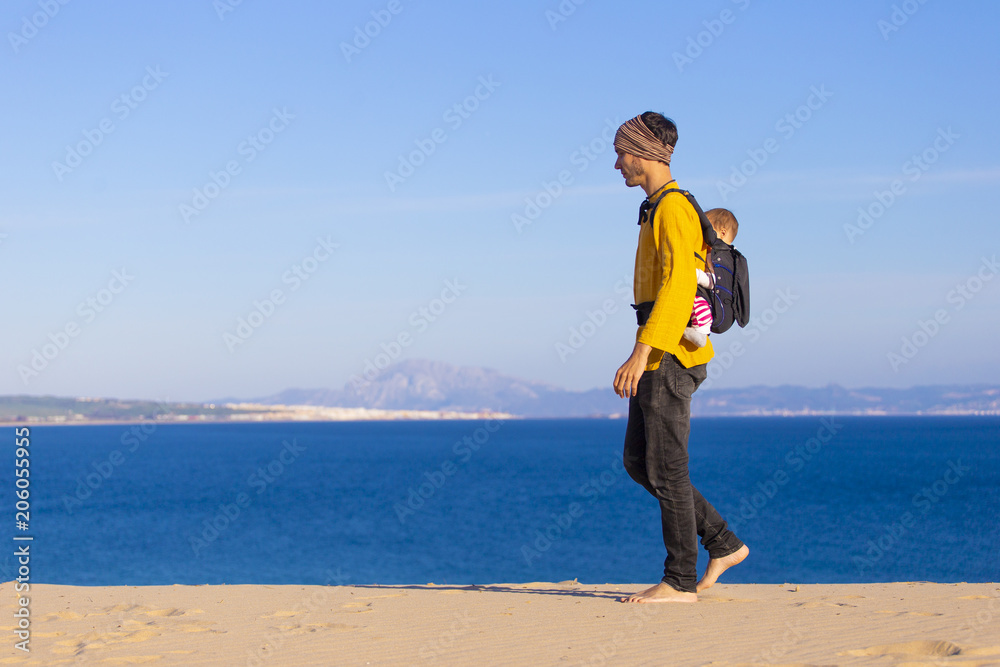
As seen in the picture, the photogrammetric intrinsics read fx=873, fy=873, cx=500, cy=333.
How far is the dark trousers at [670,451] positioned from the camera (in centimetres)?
491

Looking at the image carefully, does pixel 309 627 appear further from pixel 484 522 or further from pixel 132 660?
pixel 484 522

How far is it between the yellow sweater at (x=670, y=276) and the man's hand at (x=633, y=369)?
0.05 metres

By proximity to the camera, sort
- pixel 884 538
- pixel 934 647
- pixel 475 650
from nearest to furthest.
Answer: pixel 934 647 → pixel 475 650 → pixel 884 538

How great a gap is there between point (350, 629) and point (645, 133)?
3274 millimetres

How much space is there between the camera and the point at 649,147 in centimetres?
512

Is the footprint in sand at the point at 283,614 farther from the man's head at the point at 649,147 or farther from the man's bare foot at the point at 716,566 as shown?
the man's head at the point at 649,147

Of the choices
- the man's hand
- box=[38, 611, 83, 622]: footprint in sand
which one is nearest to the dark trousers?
the man's hand

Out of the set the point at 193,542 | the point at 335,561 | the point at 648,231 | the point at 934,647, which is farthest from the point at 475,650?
the point at 193,542

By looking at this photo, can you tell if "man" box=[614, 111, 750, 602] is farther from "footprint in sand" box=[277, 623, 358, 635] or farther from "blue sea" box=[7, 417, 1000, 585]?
"blue sea" box=[7, 417, 1000, 585]

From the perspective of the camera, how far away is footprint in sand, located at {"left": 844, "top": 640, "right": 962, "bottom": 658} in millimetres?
3688

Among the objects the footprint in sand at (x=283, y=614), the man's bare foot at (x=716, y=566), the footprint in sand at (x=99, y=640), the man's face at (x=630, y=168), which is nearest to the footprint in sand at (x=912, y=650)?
the man's bare foot at (x=716, y=566)

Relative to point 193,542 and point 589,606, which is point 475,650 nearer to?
point 589,606

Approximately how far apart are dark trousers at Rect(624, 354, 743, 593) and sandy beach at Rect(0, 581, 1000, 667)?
0.96ft

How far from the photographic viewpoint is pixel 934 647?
12.3 feet
